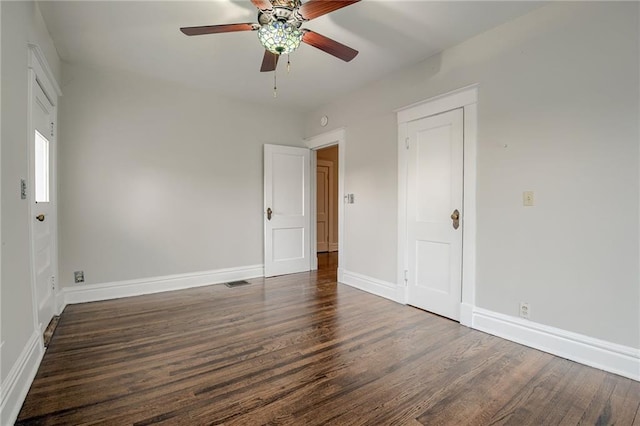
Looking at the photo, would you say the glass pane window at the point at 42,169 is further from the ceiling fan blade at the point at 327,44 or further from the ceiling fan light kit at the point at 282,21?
the ceiling fan blade at the point at 327,44

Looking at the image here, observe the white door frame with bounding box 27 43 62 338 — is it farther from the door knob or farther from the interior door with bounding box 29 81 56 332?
the door knob

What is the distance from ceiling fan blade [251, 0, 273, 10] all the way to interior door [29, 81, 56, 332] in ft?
6.28

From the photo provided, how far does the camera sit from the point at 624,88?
1990 millimetres

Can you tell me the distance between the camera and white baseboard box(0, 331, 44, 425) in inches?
58.6

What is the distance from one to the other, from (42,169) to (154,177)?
1082 mm

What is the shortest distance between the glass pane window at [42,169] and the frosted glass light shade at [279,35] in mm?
2187

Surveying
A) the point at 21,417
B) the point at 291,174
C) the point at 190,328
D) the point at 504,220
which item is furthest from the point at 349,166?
the point at 21,417

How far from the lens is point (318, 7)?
1896mm

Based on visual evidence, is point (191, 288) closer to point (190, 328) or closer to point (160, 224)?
point (160, 224)

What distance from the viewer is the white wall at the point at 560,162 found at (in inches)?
78.7

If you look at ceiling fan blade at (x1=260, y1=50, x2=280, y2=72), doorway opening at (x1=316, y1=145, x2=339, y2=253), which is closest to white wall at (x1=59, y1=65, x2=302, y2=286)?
ceiling fan blade at (x1=260, y1=50, x2=280, y2=72)

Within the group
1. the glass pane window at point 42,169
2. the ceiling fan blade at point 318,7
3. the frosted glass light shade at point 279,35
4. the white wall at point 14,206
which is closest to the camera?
the white wall at point 14,206

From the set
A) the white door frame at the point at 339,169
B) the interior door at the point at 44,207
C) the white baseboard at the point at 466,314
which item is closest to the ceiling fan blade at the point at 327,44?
the white door frame at the point at 339,169

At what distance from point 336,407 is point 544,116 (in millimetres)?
2547
